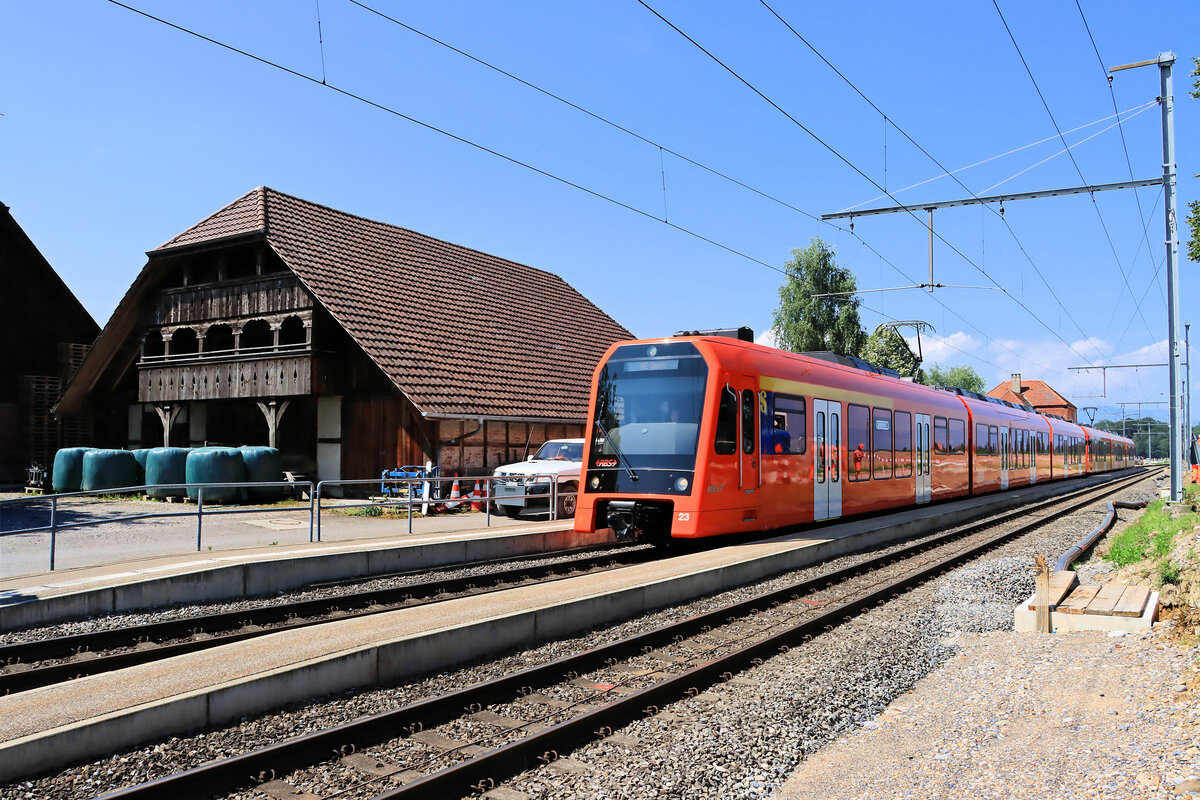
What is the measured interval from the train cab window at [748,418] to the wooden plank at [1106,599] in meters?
5.07

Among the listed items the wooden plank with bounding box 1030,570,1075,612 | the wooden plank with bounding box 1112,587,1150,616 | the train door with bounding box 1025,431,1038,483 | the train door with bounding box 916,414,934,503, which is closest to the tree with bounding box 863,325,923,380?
the train door with bounding box 1025,431,1038,483

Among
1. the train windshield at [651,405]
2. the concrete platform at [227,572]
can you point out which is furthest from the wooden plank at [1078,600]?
the concrete platform at [227,572]

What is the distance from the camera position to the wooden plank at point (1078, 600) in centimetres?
866

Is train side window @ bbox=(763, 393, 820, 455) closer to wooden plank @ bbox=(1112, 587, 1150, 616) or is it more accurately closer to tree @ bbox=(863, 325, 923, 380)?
wooden plank @ bbox=(1112, 587, 1150, 616)

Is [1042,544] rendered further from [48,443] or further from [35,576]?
[48,443]

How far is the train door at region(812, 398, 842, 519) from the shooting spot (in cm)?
1591

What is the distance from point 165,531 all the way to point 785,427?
1132 centimetres

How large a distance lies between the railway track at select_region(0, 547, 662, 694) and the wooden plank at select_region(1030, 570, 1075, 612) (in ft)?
19.5

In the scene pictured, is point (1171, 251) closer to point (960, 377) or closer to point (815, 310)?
point (815, 310)

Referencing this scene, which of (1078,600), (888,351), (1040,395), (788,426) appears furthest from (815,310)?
(1040,395)

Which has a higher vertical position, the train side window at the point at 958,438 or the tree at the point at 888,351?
the tree at the point at 888,351

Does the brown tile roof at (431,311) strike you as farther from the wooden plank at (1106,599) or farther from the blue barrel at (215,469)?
the wooden plank at (1106,599)

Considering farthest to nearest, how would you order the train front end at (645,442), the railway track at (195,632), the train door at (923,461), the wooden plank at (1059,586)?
the train door at (923,461) < the train front end at (645,442) < the wooden plank at (1059,586) < the railway track at (195,632)

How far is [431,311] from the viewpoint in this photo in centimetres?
2814
